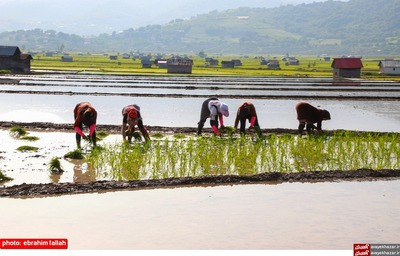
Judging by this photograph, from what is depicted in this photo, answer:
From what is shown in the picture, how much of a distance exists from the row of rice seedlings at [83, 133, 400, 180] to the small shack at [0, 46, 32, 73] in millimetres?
44288

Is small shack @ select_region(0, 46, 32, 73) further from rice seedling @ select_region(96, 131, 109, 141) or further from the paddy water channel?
the paddy water channel

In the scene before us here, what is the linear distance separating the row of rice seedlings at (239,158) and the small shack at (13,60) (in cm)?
4429

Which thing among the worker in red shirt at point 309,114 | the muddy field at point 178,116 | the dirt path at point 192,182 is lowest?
the muddy field at point 178,116

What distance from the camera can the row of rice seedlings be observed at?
9.95m

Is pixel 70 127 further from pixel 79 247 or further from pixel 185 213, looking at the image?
pixel 79 247

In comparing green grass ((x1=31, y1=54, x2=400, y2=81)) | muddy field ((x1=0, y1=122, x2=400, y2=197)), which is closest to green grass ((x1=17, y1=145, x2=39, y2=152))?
muddy field ((x1=0, y1=122, x2=400, y2=197))

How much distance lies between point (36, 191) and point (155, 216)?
210 cm

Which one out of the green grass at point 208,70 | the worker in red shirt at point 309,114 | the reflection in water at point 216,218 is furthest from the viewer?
the green grass at point 208,70

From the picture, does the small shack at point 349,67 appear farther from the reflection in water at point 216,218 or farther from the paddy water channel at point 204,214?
the reflection in water at point 216,218

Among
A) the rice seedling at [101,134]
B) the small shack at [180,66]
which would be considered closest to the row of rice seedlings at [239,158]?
the rice seedling at [101,134]

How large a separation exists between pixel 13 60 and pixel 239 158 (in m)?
47.2

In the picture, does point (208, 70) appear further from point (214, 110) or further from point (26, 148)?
point (26, 148)

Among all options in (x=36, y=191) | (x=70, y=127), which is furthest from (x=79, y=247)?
(x=70, y=127)

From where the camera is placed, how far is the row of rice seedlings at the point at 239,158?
392 inches
